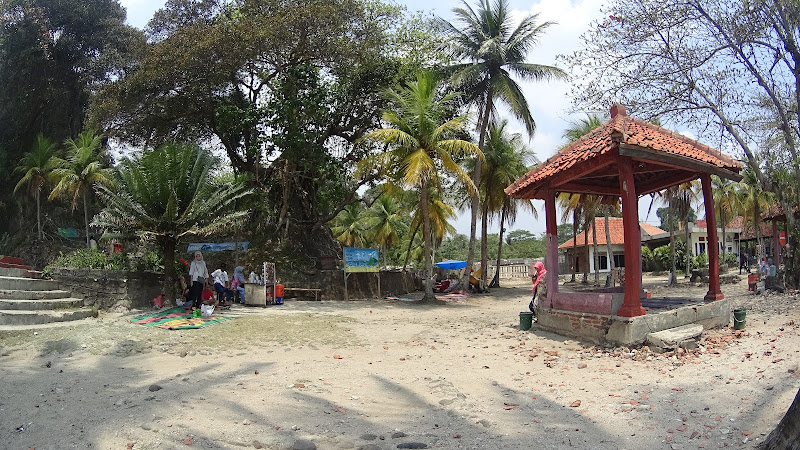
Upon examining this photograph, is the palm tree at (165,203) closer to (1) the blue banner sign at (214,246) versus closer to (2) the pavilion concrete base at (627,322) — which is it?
(1) the blue banner sign at (214,246)

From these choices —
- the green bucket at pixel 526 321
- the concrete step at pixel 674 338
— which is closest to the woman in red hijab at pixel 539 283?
the green bucket at pixel 526 321

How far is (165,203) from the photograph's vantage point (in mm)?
13398

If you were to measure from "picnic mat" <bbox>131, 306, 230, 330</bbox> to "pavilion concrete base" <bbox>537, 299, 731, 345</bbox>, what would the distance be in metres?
7.73

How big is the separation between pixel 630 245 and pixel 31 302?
42.8 feet

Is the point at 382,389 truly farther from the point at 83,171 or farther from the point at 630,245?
the point at 83,171

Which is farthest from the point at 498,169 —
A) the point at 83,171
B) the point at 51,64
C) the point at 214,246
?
the point at 51,64

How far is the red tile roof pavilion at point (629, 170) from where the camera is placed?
903 centimetres

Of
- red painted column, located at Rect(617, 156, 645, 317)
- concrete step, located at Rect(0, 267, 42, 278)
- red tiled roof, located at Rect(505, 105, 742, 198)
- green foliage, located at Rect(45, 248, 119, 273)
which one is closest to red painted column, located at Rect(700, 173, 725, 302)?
red tiled roof, located at Rect(505, 105, 742, 198)

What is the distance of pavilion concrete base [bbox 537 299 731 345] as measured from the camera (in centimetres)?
884

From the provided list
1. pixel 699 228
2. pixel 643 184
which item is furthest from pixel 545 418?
pixel 699 228

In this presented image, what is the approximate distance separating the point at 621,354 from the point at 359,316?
7958mm

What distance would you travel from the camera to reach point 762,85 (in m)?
12.5

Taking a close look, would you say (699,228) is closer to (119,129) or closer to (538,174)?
(538,174)

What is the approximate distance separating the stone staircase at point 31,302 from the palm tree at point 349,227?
3032 cm
